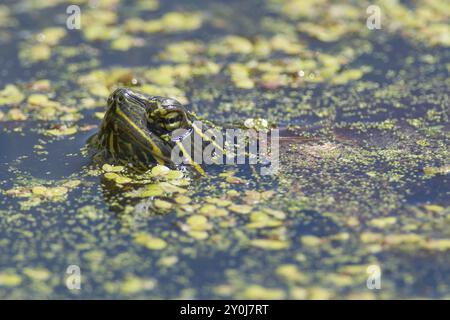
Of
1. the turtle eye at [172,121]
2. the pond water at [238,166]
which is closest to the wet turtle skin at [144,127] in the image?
the turtle eye at [172,121]

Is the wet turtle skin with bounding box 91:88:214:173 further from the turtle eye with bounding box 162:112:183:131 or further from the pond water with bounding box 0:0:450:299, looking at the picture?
the pond water with bounding box 0:0:450:299

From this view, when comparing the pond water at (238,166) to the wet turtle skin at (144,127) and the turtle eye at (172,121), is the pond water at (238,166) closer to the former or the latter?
the wet turtle skin at (144,127)

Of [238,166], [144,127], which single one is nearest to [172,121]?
[144,127]

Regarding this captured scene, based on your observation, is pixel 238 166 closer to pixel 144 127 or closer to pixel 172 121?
pixel 172 121

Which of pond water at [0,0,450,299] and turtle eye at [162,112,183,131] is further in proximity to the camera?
turtle eye at [162,112,183,131]

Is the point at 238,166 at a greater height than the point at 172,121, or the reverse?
the point at 172,121

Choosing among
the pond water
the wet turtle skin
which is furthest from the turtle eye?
the pond water

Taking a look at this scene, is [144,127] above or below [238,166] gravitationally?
above

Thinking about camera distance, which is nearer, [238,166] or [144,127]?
[144,127]
